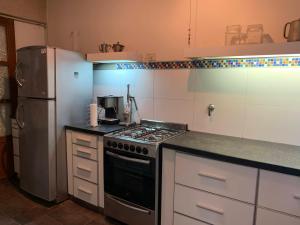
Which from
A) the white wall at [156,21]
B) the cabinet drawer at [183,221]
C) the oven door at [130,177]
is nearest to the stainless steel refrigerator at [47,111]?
the white wall at [156,21]

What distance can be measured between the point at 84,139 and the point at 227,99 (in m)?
1.41

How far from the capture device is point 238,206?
1579 mm

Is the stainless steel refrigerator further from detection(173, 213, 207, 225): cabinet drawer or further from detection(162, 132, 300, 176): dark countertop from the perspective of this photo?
detection(173, 213, 207, 225): cabinet drawer

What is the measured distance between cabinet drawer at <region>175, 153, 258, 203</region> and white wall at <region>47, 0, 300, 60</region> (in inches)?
42.3

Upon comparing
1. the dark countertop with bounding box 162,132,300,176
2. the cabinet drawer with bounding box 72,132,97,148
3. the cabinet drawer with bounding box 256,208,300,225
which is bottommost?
the cabinet drawer with bounding box 256,208,300,225

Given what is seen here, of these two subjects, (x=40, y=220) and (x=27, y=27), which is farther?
(x=27, y=27)

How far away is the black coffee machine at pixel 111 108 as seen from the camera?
260cm

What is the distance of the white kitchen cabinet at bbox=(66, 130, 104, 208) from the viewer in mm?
2299

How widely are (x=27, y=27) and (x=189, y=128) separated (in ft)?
8.56

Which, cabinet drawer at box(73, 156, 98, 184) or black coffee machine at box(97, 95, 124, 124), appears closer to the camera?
cabinet drawer at box(73, 156, 98, 184)

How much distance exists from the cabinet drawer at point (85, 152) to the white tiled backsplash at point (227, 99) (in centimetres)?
70

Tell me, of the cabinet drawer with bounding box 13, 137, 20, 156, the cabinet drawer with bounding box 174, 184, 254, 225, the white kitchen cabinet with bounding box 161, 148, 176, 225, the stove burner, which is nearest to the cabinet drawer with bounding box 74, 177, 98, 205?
the stove burner

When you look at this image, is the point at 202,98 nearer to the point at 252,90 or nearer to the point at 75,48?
the point at 252,90

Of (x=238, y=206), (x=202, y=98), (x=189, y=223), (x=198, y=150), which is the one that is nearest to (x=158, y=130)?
(x=202, y=98)
